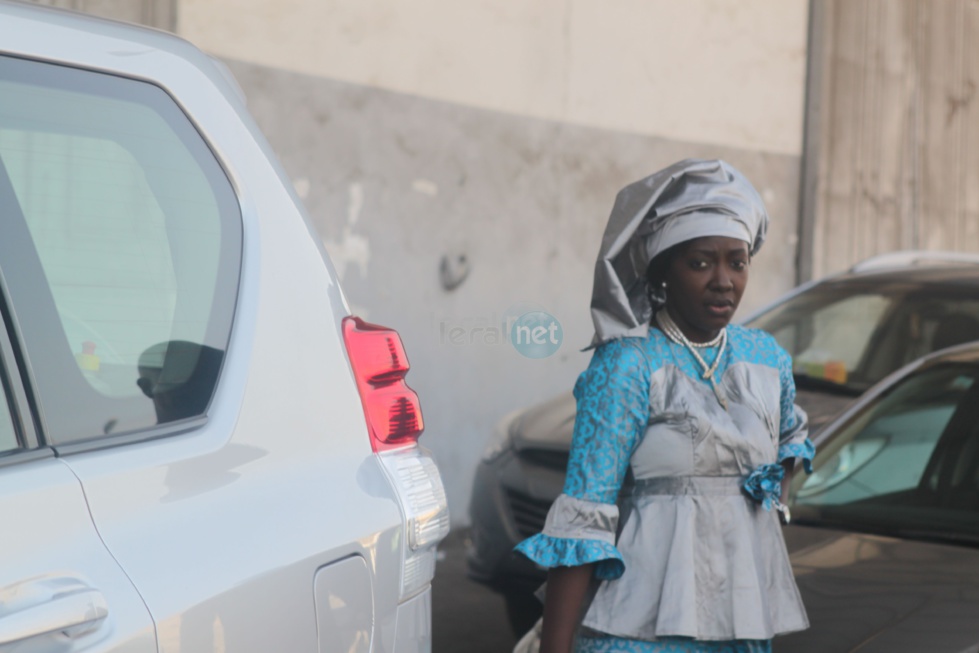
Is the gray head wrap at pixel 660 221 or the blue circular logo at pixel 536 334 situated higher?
the gray head wrap at pixel 660 221

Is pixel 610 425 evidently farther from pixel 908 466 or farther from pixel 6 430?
pixel 908 466

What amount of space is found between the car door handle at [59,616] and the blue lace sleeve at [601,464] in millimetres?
936

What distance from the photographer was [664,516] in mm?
2297

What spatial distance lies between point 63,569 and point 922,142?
10273mm

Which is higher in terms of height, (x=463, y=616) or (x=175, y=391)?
(x=175, y=391)

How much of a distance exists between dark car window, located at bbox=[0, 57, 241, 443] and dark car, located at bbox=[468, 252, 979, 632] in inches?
103

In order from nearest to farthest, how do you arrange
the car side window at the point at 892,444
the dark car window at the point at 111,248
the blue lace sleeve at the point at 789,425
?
the dark car window at the point at 111,248 → the blue lace sleeve at the point at 789,425 → the car side window at the point at 892,444

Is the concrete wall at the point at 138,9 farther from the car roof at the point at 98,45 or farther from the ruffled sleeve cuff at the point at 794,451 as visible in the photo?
the ruffled sleeve cuff at the point at 794,451

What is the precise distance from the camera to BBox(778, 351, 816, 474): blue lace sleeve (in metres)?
2.53

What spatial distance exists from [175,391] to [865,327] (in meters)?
4.15

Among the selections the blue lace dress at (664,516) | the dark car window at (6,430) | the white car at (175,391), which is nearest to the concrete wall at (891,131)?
the blue lace dress at (664,516)

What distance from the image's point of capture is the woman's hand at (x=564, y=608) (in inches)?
88.4

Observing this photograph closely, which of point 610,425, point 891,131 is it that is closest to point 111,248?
point 610,425

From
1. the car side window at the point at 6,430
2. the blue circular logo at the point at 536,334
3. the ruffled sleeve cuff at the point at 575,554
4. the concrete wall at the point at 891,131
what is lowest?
the ruffled sleeve cuff at the point at 575,554
